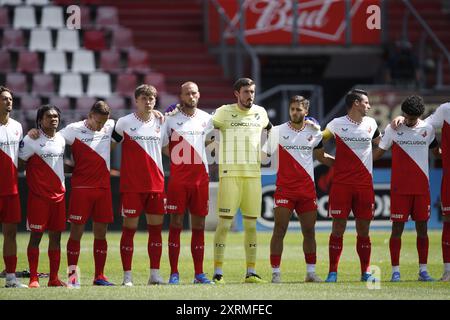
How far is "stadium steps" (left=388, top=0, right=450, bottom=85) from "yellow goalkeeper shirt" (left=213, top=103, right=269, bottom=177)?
49.9ft

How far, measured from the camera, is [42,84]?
25.2m

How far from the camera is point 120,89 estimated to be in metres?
25.7

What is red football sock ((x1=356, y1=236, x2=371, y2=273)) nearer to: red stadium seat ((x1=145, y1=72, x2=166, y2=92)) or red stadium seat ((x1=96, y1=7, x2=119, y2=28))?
red stadium seat ((x1=145, y1=72, x2=166, y2=92))

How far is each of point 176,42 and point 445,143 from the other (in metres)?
15.4

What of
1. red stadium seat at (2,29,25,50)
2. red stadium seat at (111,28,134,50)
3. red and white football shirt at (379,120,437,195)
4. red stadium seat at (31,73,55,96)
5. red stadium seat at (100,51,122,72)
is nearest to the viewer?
red and white football shirt at (379,120,437,195)

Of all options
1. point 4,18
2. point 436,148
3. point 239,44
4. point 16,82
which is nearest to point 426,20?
point 239,44

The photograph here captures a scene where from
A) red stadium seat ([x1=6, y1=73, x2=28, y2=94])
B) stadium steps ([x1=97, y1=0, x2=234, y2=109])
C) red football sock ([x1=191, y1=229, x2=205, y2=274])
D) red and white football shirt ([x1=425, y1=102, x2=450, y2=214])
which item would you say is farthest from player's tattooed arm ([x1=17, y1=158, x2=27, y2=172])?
stadium steps ([x1=97, y1=0, x2=234, y2=109])

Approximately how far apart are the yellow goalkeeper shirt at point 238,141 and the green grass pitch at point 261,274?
1297mm

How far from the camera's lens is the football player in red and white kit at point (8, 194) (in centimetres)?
1209

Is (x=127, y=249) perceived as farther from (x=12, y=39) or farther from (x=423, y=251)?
(x=12, y=39)

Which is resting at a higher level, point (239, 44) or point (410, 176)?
point (239, 44)

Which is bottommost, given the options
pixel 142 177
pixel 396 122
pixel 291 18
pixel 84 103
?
pixel 142 177

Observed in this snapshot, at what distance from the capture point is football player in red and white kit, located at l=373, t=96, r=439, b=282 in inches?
519

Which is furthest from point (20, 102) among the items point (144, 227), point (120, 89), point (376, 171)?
point (376, 171)
